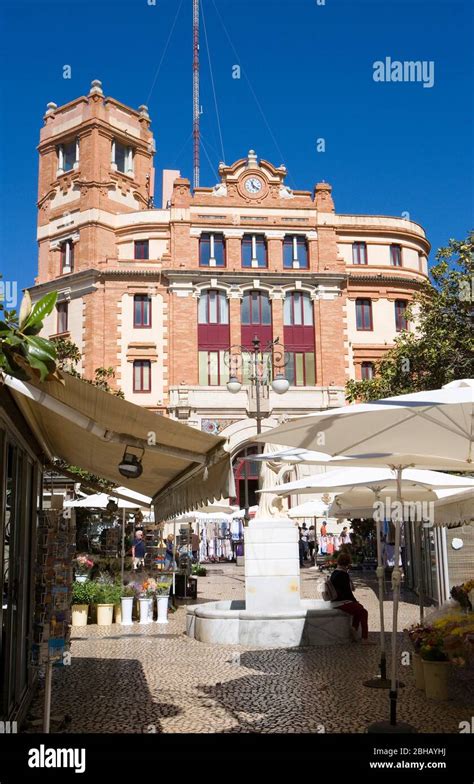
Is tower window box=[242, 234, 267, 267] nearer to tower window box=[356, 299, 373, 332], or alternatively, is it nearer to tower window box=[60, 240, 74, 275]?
tower window box=[356, 299, 373, 332]

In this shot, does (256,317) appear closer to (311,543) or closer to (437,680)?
(311,543)

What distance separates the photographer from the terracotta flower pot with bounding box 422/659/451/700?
781 cm

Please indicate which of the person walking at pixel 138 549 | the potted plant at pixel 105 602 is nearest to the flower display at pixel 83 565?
the potted plant at pixel 105 602

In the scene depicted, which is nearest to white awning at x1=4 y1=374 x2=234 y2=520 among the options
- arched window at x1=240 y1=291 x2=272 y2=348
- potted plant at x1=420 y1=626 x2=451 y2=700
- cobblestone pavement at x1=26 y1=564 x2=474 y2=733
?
cobblestone pavement at x1=26 y1=564 x2=474 y2=733

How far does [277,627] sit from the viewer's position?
11.6 metres

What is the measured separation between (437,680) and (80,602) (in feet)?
28.8

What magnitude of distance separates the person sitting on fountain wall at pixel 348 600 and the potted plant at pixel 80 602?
206 inches

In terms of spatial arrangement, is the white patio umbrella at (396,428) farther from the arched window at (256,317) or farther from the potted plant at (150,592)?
the arched window at (256,317)

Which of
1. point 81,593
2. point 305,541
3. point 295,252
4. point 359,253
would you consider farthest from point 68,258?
point 81,593

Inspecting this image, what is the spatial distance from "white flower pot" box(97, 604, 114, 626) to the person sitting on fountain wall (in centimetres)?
500

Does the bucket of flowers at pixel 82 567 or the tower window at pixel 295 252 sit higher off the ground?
the tower window at pixel 295 252

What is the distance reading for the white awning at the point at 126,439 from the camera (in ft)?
13.5

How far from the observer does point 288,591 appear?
490 inches

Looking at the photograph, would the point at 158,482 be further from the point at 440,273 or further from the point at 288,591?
the point at 440,273
